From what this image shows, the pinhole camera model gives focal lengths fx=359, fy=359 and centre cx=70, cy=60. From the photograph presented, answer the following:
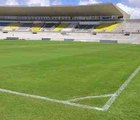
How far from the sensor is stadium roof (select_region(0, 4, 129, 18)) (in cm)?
9250

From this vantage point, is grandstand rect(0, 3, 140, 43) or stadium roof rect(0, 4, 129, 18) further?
stadium roof rect(0, 4, 129, 18)

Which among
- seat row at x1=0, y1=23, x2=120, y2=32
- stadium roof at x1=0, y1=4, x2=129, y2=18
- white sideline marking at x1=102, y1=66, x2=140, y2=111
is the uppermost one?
white sideline marking at x1=102, y1=66, x2=140, y2=111

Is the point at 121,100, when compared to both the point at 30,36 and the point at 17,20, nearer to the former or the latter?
the point at 30,36

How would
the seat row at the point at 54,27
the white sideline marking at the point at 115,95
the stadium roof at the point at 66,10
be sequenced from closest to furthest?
1. the white sideline marking at the point at 115,95
2. the stadium roof at the point at 66,10
3. the seat row at the point at 54,27

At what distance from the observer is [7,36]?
9644 cm

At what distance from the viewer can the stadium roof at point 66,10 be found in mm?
92500

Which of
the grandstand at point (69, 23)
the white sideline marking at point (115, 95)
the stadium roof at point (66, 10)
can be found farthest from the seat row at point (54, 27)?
the white sideline marking at point (115, 95)

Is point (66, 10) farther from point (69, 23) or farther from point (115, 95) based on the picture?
point (115, 95)

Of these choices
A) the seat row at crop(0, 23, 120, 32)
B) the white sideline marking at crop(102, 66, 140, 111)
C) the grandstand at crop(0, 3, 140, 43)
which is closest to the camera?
the white sideline marking at crop(102, 66, 140, 111)

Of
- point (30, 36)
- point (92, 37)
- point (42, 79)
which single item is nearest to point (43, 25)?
point (30, 36)

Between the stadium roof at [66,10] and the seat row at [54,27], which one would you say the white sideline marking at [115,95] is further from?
the stadium roof at [66,10]

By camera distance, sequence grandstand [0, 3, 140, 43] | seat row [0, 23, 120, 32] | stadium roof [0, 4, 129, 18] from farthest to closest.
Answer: seat row [0, 23, 120, 32]
stadium roof [0, 4, 129, 18]
grandstand [0, 3, 140, 43]

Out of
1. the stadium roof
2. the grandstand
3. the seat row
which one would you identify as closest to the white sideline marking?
the grandstand

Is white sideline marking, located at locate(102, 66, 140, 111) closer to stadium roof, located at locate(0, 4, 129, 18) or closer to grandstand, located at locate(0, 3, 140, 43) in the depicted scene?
grandstand, located at locate(0, 3, 140, 43)
